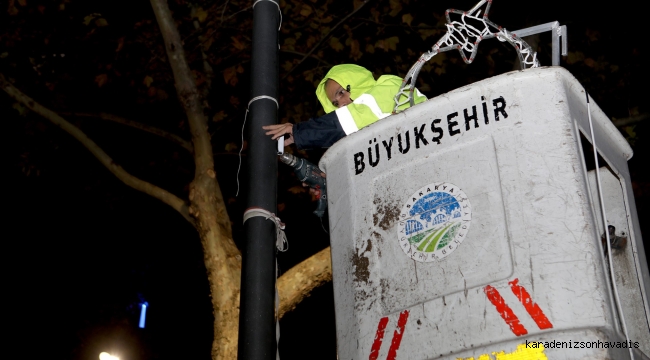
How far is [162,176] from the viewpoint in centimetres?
1204

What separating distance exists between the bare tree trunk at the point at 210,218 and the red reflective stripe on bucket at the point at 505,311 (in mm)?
3048

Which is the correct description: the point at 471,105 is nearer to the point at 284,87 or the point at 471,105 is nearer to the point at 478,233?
the point at 478,233

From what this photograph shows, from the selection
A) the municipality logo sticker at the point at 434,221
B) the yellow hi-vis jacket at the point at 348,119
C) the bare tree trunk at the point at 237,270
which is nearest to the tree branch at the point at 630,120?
the bare tree trunk at the point at 237,270

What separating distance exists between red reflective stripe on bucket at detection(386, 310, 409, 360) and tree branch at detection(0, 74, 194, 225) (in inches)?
140

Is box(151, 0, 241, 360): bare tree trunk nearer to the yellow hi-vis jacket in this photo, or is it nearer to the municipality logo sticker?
the yellow hi-vis jacket

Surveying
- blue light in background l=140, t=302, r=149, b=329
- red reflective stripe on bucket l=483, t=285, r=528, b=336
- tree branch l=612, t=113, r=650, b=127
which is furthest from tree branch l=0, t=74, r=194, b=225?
blue light in background l=140, t=302, r=149, b=329

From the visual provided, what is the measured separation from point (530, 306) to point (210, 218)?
3750 mm

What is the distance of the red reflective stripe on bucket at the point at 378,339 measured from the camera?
294 centimetres

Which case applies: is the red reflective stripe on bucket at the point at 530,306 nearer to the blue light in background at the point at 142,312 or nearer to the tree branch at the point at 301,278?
the tree branch at the point at 301,278

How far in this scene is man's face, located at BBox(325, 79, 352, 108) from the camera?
14.7ft

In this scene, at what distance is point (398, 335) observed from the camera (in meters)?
2.88

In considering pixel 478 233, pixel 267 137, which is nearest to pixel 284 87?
pixel 267 137

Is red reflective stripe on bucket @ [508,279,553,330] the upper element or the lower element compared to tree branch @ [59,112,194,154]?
lower

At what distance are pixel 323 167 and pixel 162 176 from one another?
890cm
